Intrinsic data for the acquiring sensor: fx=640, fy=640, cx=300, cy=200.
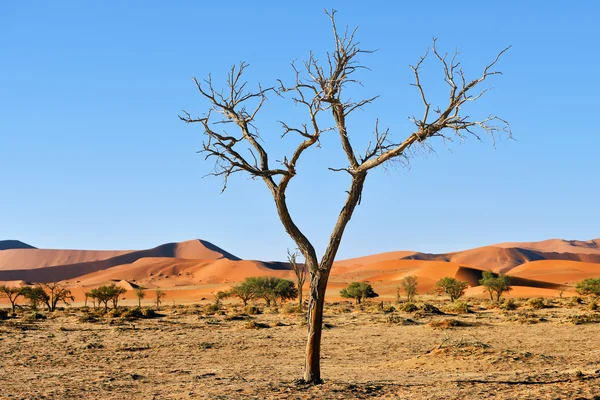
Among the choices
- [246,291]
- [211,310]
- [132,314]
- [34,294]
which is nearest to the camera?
[132,314]

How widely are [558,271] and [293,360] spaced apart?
11297cm

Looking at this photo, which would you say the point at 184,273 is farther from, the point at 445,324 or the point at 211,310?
the point at 445,324

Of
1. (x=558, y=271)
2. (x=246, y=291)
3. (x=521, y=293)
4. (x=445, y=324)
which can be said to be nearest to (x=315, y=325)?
(x=445, y=324)

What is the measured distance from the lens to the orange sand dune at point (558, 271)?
112m

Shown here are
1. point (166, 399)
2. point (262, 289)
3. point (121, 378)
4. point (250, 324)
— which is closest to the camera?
point (166, 399)

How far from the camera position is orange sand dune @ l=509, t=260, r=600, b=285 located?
112188 millimetres

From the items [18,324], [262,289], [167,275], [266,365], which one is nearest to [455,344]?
[266,365]

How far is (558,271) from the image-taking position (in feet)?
393

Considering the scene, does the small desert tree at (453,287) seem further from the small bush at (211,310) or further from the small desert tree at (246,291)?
the small bush at (211,310)

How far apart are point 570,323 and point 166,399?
21651 millimetres

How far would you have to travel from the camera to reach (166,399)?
11047mm

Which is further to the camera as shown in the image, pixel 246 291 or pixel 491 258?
pixel 491 258

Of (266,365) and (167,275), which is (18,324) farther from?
(167,275)

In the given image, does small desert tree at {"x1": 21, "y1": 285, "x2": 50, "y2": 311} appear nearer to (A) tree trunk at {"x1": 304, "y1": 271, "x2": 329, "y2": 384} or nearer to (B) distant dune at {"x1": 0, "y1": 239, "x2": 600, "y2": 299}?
(B) distant dune at {"x1": 0, "y1": 239, "x2": 600, "y2": 299}
